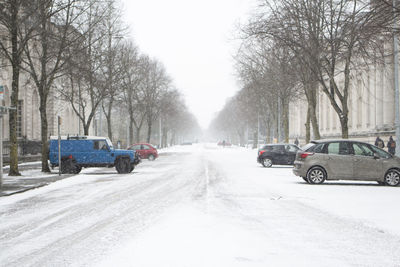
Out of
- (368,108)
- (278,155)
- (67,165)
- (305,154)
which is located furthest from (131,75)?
(305,154)

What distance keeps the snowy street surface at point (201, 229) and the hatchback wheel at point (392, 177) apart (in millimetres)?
2785

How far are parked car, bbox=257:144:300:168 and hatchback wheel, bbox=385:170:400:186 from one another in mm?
13374

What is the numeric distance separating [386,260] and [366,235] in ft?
5.78

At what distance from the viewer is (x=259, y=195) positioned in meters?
14.2

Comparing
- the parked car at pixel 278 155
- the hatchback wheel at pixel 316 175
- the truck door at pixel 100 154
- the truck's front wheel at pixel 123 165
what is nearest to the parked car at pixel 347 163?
the hatchback wheel at pixel 316 175

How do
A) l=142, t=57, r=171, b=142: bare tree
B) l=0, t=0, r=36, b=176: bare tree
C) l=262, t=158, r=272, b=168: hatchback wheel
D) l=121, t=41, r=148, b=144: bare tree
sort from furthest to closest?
1. l=142, t=57, r=171, b=142: bare tree
2. l=121, t=41, r=148, b=144: bare tree
3. l=262, t=158, r=272, b=168: hatchback wheel
4. l=0, t=0, r=36, b=176: bare tree

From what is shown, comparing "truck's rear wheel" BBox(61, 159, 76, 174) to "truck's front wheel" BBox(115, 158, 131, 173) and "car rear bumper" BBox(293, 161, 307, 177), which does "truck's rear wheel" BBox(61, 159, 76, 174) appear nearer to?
"truck's front wheel" BBox(115, 158, 131, 173)

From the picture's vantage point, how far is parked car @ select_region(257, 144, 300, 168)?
30.9m

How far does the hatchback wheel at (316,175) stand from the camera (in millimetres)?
17953

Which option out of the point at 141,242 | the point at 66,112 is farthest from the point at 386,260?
the point at 66,112

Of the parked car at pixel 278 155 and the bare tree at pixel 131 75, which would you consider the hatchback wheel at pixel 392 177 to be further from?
the bare tree at pixel 131 75

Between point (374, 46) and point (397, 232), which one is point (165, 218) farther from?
point (374, 46)

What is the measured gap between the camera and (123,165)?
83.3ft

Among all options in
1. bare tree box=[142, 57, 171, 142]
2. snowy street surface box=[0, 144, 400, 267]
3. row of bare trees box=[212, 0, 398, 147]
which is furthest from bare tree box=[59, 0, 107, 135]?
bare tree box=[142, 57, 171, 142]
